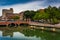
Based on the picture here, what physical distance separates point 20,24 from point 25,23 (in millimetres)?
778

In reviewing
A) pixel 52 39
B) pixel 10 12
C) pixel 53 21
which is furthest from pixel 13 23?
pixel 10 12

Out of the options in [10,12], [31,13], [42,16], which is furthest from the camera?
[10,12]

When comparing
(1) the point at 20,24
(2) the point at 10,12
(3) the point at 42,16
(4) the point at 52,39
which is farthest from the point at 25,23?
(2) the point at 10,12

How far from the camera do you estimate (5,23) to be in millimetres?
27125

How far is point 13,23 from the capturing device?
1109 inches

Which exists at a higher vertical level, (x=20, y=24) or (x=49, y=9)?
(x=49, y=9)

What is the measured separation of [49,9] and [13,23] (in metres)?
7.05

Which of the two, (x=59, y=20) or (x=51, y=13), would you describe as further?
(x=59, y=20)

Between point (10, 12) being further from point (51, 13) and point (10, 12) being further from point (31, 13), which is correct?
point (51, 13)

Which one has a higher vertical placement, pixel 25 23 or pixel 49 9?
pixel 49 9

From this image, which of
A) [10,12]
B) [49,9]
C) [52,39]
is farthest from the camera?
[10,12]

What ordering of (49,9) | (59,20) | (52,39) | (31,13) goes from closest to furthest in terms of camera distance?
(52,39)
(49,9)
(59,20)
(31,13)

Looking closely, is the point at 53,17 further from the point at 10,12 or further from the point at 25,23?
the point at 10,12

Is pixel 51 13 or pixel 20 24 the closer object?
A: pixel 51 13
